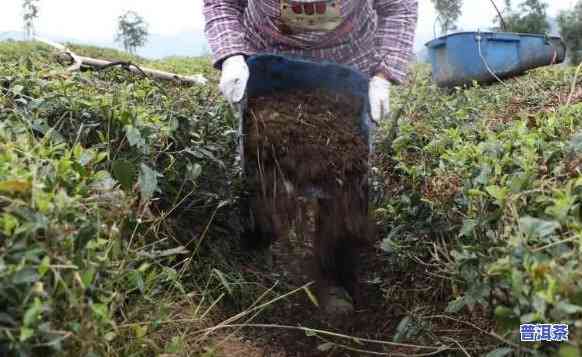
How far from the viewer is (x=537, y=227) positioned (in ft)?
4.64

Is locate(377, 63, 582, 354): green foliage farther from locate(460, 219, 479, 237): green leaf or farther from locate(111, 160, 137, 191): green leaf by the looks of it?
locate(111, 160, 137, 191): green leaf

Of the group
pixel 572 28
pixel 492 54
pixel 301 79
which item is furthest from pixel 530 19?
pixel 301 79

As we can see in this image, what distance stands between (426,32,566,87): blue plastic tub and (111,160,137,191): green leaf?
5.40m

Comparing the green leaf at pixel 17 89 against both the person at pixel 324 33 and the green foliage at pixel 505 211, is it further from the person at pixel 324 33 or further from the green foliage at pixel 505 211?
the green foliage at pixel 505 211

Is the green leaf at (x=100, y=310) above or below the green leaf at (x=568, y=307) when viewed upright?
below

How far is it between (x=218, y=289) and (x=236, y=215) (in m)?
0.39

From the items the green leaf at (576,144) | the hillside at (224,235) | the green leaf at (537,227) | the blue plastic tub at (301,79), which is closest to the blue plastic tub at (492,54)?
the hillside at (224,235)

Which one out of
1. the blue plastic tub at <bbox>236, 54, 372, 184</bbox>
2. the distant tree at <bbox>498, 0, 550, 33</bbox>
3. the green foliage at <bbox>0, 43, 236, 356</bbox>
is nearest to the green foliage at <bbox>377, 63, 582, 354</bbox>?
the blue plastic tub at <bbox>236, 54, 372, 184</bbox>

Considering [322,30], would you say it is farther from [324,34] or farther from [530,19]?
[530,19]

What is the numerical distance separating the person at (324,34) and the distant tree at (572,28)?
1071 cm

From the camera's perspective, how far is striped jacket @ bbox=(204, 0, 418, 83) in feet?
9.32

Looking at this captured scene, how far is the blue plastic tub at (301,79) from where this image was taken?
2.61 metres

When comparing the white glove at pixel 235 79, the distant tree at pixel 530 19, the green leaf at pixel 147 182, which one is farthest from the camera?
the distant tree at pixel 530 19

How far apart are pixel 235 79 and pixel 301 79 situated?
0.27m
